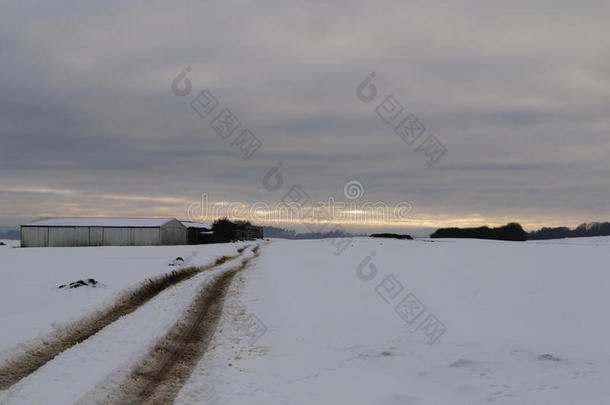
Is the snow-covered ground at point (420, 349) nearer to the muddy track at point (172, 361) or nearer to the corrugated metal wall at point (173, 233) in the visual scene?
the muddy track at point (172, 361)

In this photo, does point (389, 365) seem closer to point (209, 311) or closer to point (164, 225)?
point (209, 311)

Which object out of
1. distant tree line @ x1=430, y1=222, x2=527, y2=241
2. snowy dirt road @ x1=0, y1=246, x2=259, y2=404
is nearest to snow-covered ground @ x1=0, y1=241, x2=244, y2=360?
snowy dirt road @ x1=0, y1=246, x2=259, y2=404

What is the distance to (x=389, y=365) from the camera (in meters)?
9.44

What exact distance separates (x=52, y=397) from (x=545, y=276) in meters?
→ 22.2

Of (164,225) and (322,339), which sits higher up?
(164,225)

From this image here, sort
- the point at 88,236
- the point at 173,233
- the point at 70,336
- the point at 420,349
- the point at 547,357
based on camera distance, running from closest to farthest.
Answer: the point at 547,357 < the point at 420,349 < the point at 70,336 < the point at 88,236 < the point at 173,233

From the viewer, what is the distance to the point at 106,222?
76.6 metres

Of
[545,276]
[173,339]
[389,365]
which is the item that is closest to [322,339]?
[389,365]

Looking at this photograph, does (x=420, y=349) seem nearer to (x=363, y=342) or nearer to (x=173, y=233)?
(x=363, y=342)

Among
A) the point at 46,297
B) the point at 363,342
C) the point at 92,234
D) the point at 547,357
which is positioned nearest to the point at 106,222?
the point at 92,234

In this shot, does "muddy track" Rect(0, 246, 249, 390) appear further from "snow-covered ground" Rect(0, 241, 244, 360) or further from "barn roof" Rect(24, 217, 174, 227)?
"barn roof" Rect(24, 217, 174, 227)

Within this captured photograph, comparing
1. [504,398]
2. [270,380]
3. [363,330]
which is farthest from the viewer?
[363,330]

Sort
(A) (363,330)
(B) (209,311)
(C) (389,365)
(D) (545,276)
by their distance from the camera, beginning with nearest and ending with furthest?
(C) (389,365)
(A) (363,330)
(B) (209,311)
(D) (545,276)

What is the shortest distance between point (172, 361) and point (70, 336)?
4173 mm
